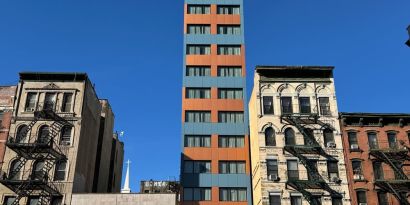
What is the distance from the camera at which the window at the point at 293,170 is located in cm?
4475

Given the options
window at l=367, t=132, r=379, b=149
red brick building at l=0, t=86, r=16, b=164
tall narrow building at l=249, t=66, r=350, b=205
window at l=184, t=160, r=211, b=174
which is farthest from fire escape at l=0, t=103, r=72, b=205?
window at l=367, t=132, r=379, b=149

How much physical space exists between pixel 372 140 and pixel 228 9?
27.2 metres

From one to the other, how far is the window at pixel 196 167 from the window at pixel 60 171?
45.8ft

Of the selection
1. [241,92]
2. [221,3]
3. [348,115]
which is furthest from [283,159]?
[221,3]

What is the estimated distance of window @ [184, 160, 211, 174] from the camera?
5116 centimetres

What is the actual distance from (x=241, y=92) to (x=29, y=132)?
25888mm

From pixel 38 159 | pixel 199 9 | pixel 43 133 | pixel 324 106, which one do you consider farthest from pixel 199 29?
pixel 38 159

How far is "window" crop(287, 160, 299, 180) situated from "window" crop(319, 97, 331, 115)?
6.71 m

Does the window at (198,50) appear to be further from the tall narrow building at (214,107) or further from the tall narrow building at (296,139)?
the tall narrow building at (296,139)

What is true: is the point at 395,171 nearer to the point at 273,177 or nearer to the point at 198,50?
the point at 273,177

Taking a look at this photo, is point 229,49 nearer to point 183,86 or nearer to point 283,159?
point 183,86

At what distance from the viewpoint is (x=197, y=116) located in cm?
5456

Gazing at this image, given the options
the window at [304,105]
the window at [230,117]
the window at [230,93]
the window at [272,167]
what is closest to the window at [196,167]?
the window at [230,117]

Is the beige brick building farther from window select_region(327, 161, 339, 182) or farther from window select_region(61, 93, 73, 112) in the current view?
window select_region(327, 161, 339, 182)
